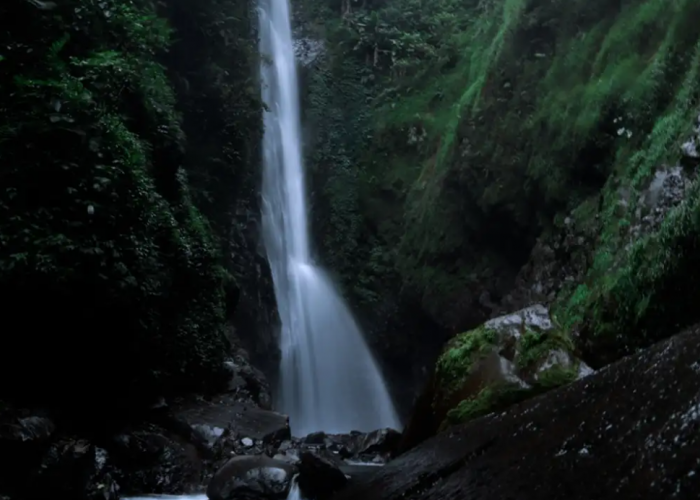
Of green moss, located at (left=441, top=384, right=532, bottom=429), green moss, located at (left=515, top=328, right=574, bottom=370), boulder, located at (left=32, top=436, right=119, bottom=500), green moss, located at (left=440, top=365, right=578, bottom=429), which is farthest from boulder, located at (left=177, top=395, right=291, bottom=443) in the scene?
green moss, located at (left=515, top=328, right=574, bottom=370)

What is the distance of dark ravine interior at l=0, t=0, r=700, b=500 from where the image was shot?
305 centimetres

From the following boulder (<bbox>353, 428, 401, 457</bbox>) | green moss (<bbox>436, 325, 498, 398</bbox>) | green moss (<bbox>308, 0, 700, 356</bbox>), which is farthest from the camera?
boulder (<bbox>353, 428, 401, 457</bbox>)

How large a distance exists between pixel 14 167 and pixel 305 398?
37.2 feet

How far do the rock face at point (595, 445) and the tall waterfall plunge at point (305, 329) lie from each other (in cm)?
1249

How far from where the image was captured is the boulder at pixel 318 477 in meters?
5.20

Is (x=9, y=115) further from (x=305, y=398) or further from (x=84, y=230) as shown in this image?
(x=305, y=398)

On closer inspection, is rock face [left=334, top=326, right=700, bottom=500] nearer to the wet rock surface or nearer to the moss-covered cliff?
the wet rock surface

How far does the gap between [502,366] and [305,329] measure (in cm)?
1271

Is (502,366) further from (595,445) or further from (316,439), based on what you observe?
(316,439)

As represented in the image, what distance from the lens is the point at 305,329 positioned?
55.6 ft

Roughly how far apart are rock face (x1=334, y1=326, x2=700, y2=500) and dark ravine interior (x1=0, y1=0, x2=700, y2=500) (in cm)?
1

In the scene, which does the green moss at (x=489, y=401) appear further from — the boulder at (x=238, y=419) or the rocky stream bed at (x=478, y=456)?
the boulder at (x=238, y=419)

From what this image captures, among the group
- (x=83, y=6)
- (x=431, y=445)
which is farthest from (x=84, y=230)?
(x=431, y=445)

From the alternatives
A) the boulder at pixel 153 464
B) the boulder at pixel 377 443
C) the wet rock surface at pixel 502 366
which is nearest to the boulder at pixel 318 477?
the wet rock surface at pixel 502 366
